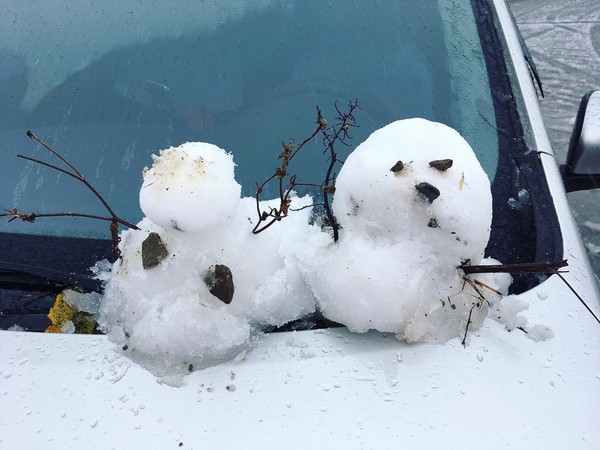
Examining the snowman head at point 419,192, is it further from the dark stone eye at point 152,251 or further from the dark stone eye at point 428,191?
the dark stone eye at point 152,251

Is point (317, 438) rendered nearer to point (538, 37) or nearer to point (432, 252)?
point (432, 252)

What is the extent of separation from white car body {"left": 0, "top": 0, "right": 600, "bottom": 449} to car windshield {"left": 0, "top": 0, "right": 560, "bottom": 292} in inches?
12.2

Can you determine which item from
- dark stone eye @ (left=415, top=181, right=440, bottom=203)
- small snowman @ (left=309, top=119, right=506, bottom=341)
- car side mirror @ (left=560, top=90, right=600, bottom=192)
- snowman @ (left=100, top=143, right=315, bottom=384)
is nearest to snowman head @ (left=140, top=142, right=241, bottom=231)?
snowman @ (left=100, top=143, right=315, bottom=384)

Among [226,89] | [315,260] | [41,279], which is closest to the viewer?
[315,260]

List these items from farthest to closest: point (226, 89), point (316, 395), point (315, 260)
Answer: point (226, 89) < point (315, 260) < point (316, 395)

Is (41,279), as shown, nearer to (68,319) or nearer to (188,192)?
(68,319)

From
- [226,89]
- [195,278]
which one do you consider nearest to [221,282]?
[195,278]

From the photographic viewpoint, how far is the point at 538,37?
477 cm

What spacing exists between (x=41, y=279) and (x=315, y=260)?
637 mm

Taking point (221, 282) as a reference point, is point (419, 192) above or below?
above

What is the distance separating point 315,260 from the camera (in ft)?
3.74

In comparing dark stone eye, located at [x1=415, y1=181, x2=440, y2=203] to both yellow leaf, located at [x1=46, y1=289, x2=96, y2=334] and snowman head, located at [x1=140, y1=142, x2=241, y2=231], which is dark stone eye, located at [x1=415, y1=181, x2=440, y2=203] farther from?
yellow leaf, located at [x1=46, y1=289, x2=96, y2=334]

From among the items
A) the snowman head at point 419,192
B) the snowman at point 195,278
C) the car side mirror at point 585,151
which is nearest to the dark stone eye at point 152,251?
the snowman at point 195,278

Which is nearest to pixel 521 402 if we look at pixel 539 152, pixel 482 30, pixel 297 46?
pixel 539 152
